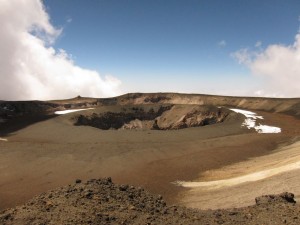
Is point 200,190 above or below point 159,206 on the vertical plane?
below

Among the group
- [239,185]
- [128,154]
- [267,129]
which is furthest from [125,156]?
[267,129]

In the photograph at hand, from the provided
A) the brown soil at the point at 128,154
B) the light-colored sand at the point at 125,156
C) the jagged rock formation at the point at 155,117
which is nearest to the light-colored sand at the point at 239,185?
the brown soil at the point at 128,154

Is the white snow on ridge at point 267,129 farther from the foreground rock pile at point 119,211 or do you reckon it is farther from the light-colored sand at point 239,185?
the foreground rock pile at point 119,211

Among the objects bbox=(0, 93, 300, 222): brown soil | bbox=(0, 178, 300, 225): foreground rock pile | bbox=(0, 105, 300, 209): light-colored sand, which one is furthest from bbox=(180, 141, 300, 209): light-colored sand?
bbox=(0, 178, 300, 225): foreground rock pile

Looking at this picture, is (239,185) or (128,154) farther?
(128,154)

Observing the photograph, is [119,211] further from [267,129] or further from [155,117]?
[155,117]

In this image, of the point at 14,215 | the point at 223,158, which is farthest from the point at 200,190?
the point at 14,215

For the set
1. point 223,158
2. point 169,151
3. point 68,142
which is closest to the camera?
point 223,158

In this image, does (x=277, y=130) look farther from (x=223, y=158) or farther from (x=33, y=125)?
(x=33, y=125)

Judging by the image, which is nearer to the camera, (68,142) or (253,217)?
(253,217)
